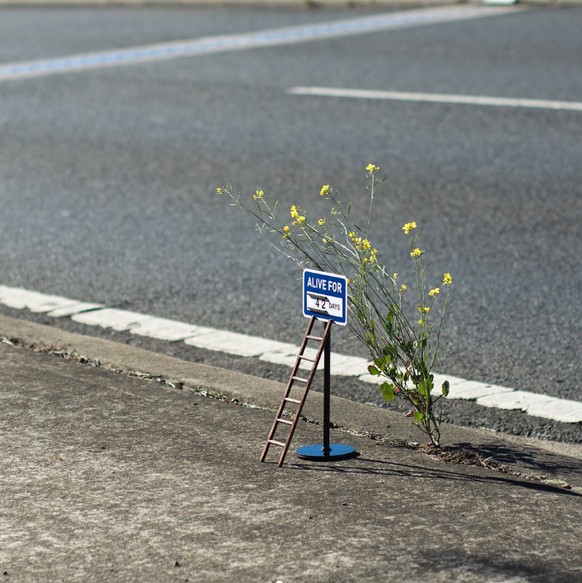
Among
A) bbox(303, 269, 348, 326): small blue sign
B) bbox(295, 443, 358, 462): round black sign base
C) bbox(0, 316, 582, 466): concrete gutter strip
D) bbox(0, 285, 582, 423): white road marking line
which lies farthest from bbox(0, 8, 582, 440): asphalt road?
bbox(303, 269, 348, 326): small blue sign

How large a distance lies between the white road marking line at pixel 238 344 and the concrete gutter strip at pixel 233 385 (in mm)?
269

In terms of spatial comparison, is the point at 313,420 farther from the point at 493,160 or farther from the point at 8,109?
the point at 8,109

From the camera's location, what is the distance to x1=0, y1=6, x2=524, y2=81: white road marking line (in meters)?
12.0

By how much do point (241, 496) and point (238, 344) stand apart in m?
1.66

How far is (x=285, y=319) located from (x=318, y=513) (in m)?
2.10

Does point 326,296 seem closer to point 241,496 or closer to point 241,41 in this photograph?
point 241,496

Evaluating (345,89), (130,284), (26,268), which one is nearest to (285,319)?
(130,284)

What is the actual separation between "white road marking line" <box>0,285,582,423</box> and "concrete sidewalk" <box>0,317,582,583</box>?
348 mm

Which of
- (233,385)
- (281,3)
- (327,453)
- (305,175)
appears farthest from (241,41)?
(327,453)

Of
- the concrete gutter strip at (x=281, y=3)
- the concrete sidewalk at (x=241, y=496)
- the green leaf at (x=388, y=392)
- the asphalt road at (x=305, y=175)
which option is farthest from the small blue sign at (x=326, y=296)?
the concrete gutter strip at (x=281, y=3)

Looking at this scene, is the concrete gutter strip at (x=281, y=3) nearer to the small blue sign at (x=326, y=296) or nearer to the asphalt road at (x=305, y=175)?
the asphalt road at (x=305, y=175)

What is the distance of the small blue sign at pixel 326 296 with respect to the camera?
141 inches

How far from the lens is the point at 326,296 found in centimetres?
366

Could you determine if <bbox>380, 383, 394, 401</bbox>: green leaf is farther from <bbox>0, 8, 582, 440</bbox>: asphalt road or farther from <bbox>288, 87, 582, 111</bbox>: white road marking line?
<bbox>288, 87, 582, 111</bbox>: white road marking line
